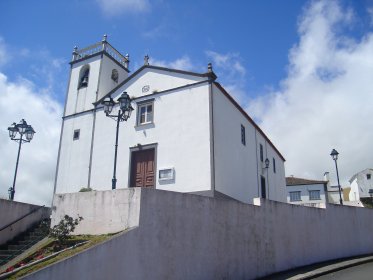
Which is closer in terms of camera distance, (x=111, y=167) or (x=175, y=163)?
(x=175, y=163)

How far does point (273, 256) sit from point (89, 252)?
733 centimetres

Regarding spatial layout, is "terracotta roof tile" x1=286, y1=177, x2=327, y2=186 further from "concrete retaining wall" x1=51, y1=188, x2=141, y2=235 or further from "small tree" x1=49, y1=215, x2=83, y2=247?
"small tree" x1=49, y1=215, x2=83, y2=247

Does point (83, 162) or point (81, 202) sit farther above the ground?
point (83, 162)

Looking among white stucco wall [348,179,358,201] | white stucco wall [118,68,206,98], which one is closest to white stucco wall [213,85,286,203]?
white stucco wall [118,68,206,98]

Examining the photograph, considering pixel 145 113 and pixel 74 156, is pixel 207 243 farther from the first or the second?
pixel 74 156

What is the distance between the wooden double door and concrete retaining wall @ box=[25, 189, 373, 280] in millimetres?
5727

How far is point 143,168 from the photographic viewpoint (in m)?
16.7

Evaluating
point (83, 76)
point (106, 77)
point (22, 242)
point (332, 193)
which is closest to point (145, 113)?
point (106, 77)

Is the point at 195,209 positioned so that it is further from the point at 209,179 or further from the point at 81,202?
the point at 209,179

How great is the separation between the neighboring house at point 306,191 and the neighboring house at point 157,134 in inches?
997

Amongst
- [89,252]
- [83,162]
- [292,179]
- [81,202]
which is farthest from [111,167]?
[292,179]

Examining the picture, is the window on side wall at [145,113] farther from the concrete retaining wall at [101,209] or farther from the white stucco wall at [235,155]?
the concrete retaining wall at [101,209]

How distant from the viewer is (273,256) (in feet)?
41.2

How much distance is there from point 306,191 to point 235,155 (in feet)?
97.1
